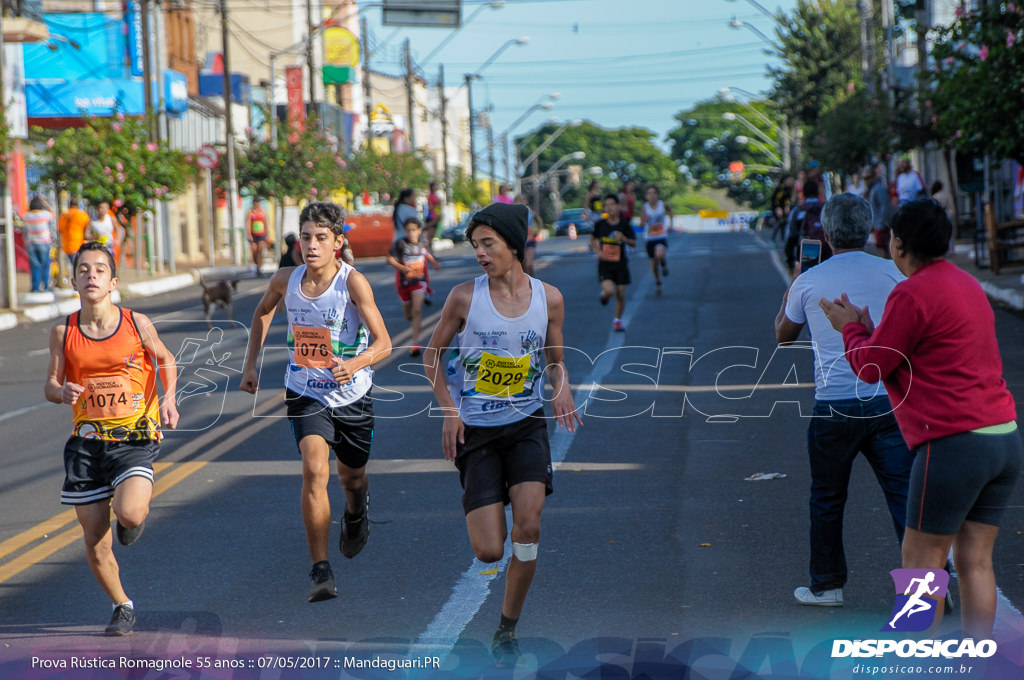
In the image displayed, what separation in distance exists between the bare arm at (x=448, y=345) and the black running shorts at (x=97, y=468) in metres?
1.43

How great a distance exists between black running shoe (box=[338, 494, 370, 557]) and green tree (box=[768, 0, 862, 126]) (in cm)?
5312

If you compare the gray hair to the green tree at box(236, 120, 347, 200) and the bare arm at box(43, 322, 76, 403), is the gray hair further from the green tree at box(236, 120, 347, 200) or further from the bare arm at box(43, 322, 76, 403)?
the green tree at box(236, 120, 347, 200)

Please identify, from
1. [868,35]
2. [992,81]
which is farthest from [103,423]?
[868,35]

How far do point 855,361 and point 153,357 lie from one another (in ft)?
10.3

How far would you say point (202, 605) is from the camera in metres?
6.40

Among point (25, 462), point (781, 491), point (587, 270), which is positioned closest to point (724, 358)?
point (781, 491)

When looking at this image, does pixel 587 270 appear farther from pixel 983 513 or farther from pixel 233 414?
pixel 983 513

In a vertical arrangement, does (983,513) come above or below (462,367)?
below

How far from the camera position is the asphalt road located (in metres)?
5.64

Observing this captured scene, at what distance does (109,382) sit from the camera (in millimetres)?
6000

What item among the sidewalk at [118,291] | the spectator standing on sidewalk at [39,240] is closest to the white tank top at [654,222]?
the sidewalk at [118,291]

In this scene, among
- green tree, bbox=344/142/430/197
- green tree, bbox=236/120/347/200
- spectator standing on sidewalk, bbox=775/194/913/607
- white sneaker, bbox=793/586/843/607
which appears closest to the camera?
spectator standing on sidewalk, bbox=775/194/913/607

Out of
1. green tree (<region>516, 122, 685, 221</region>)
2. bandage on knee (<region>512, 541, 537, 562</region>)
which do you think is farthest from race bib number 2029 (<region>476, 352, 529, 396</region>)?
green tree (<region>516, 122, 685, 221</region>)

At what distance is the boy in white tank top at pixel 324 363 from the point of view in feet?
20.8
